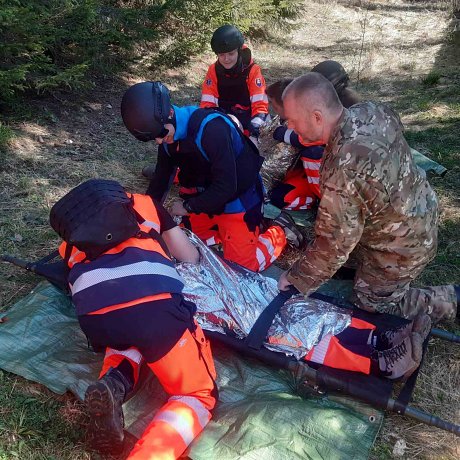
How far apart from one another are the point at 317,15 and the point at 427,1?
4427mm

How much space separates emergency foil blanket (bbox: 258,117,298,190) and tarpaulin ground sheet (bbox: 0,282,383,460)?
2.24 m

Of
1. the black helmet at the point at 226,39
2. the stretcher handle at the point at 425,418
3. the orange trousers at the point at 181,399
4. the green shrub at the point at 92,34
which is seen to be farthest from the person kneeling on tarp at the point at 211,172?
the green shrub at the point at 92,34

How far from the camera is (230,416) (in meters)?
2.65

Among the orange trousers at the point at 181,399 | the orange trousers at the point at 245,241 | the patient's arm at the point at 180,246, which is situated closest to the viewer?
the orange trousers at the point at 181,399

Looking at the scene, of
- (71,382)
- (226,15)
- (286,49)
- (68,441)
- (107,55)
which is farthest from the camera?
(286,49)

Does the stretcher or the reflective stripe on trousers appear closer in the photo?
the reflective stripe on trousers

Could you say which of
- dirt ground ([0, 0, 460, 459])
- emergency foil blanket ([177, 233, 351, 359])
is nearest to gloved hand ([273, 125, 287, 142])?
dirt ground ([0, 0, 460, 459])

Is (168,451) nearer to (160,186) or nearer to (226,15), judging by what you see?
(160,186)

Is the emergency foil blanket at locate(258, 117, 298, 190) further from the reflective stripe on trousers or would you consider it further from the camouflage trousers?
the reflective stripe on trousers

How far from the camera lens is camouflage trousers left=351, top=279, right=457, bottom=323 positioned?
3.22 metres

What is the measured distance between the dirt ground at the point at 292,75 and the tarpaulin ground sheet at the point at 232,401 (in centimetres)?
18

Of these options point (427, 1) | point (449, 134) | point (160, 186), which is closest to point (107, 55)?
point (160, 186)

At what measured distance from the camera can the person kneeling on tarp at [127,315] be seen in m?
2.33

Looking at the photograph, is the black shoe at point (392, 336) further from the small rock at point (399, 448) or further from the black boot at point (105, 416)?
the black boot at point (105, 416)
